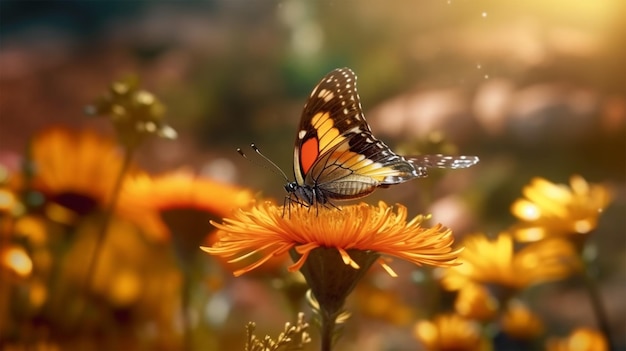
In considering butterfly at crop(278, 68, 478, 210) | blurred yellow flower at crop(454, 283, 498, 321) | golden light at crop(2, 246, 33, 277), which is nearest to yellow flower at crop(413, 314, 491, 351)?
blurred yellow flower at crop(454, 283, 498, 321)

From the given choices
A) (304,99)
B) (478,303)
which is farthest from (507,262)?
(304,99)

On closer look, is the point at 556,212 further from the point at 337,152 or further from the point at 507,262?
the point at 337,152

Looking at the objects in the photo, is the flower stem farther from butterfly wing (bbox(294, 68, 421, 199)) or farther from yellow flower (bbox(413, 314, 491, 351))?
yellow flower (bbox(413, 314, 491, 351))

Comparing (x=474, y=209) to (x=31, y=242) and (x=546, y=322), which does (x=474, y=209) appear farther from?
(x=31, y=242)

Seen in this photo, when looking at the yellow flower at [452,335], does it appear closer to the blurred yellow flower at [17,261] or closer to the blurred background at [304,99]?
the blurred background at [304,99]

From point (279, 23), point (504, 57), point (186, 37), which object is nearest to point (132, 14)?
point (186, 37)
